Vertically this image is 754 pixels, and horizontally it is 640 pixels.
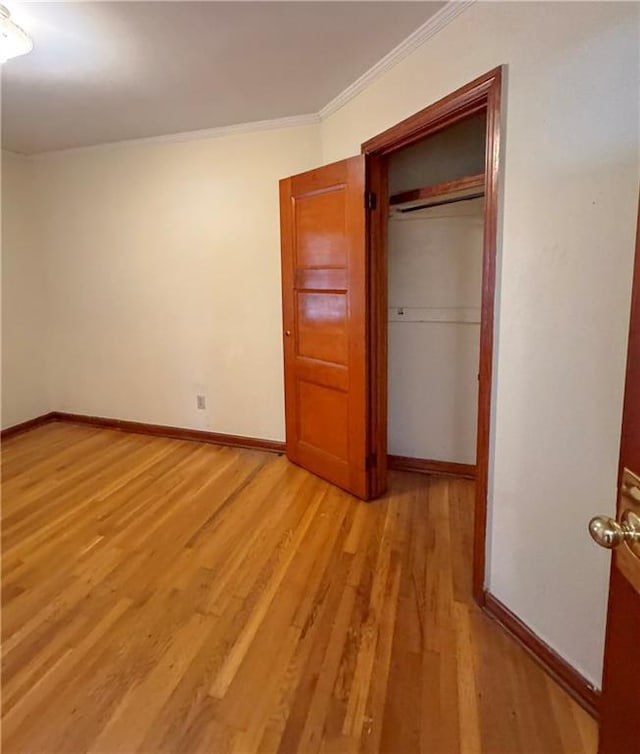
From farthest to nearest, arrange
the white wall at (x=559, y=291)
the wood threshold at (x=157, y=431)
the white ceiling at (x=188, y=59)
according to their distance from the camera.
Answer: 1. the wood threshold at (x=157, y=431)
2. the white ceiling at (x=188, y=59)
3. the white wall at (x=559, y=291)

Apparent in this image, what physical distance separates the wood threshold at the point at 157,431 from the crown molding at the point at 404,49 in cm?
232

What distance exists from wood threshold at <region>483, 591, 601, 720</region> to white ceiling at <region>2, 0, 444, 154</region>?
2320 millimetres

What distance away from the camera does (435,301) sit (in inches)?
117

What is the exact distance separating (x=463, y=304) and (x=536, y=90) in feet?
5.00

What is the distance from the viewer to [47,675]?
160 centimetres

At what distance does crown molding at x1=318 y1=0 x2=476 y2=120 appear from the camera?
1762mm

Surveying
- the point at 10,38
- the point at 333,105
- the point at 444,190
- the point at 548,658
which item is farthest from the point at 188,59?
the point at 548,658

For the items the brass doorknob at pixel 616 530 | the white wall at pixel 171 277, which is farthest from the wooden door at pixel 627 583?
the white wall at pixel 171 277

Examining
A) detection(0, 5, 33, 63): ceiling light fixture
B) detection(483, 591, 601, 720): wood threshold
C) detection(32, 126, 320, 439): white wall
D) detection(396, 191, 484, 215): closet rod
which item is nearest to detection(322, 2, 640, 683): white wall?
detection(483, 591, 601, 720): wood threshold

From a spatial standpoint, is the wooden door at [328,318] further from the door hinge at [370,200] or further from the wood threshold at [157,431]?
the wood threshold at [157,431]

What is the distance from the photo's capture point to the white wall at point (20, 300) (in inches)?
150

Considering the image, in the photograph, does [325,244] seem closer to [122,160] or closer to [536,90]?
[536,90]

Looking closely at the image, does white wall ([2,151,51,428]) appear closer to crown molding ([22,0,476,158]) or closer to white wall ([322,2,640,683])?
crown molding ([22,0,476,158])

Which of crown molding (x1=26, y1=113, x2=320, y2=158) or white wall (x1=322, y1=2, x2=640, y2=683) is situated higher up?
crown molding (x1=26, y1=113, x2=320, y2=158)
